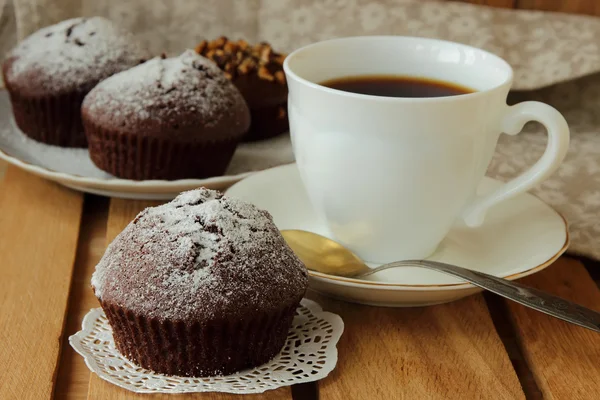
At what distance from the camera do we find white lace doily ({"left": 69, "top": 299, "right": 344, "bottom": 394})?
0.72 metres

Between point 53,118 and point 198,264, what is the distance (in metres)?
0.70

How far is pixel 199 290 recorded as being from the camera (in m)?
0.71

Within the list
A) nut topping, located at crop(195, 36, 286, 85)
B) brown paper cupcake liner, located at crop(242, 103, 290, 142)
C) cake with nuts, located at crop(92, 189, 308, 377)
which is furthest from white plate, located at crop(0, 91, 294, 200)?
cake with nuts, located at crop(92, 189, 308, 377)

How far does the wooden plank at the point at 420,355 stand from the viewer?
755 mm

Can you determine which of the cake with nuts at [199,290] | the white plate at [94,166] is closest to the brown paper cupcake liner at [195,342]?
the cake with nuts at [199,290]

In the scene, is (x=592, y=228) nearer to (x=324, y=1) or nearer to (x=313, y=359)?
(x=313, y=359)

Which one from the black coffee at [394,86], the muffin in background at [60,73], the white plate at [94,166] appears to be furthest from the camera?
the muffin in background at [60,73]

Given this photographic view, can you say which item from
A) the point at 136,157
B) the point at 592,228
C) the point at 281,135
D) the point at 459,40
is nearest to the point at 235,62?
the point at 281,135

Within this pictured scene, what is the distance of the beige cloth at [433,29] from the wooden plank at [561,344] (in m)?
0.26

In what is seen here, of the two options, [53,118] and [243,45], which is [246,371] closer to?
[53,118]

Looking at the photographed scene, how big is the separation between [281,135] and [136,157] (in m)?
0.35

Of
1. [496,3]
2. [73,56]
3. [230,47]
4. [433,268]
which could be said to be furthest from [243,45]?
[433,268]

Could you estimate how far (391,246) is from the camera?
930 millimetres

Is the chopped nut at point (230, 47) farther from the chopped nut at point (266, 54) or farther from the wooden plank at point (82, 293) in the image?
the wooden plank at point (82, 293)
